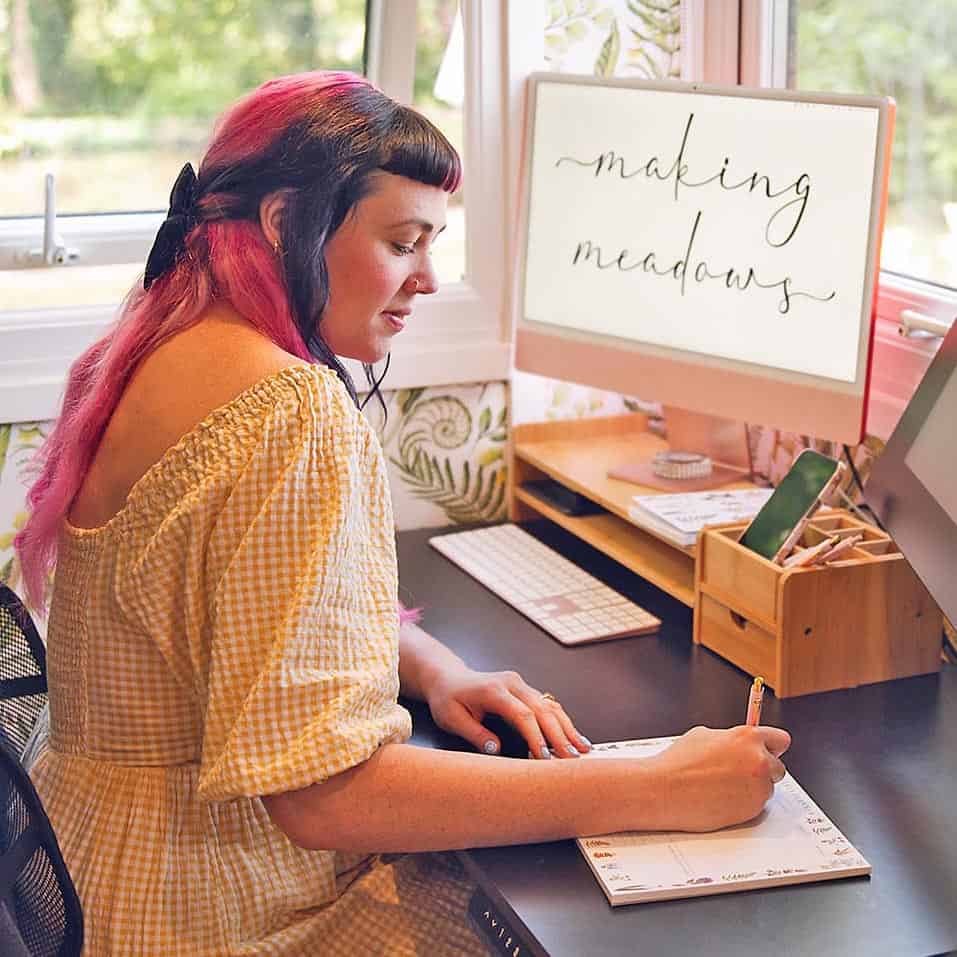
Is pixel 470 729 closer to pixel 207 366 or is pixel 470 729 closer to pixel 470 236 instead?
pixel 207 366

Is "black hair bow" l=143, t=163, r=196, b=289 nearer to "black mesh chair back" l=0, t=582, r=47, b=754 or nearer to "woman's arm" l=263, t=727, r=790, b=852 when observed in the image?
"black mesh chair back" l=0, t=582, r=47, b=754

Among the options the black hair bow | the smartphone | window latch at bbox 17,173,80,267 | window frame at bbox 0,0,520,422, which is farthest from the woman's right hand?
window latch at bbox 17,173,80,267

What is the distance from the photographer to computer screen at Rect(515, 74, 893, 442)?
1.56m

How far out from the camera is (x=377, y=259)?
49.3 inches

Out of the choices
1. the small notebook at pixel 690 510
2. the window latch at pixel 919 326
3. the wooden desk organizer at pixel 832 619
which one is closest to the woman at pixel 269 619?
the wooden desk organizer at pixel 832 619

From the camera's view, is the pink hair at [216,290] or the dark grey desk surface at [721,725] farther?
the pink hair at [216,290]

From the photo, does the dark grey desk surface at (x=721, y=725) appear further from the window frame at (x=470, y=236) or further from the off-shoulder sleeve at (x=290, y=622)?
the window frame at (x=470, y=236)

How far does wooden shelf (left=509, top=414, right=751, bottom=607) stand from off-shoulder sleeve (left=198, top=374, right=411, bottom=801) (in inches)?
24.1

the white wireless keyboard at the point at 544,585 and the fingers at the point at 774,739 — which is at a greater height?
the fingers at the point at 774,739

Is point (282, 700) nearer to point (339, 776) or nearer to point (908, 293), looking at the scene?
point (339, 776)

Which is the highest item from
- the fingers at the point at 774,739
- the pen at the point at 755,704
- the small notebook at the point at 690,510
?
the small notebook at the point at 690,510

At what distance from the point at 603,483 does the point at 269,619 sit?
2.93 feet

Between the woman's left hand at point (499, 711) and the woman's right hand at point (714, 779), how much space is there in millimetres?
138

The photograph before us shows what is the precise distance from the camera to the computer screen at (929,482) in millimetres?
1268
